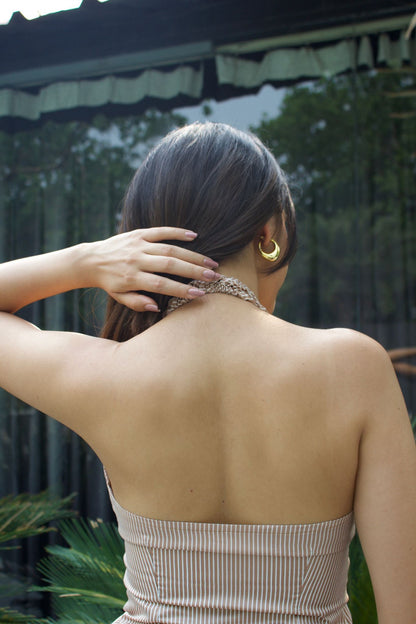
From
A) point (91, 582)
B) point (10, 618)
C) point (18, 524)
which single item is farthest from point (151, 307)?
point (18, 524)

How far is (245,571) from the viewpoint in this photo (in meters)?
0.93

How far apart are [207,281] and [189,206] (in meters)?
0.13

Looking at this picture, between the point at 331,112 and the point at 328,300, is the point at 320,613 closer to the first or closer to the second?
the point at 328,300

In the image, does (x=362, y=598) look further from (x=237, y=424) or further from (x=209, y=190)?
(x=209, y=190)

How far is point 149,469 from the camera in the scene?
0.93 meters

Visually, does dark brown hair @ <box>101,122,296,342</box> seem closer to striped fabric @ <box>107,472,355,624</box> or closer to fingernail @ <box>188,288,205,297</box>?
fingernail @ <box>188,288,205,297</box>

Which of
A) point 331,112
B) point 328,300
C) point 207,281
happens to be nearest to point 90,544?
point 207,281

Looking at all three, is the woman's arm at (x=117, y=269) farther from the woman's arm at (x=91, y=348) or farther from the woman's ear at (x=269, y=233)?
the woman's ear at (x=269, y=233)

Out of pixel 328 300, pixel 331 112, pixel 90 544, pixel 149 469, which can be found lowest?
pixel 90 544

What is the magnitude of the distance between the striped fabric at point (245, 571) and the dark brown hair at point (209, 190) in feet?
1.21

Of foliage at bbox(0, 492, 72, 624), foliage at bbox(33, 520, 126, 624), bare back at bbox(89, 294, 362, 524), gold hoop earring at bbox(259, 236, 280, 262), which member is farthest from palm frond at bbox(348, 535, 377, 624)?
foliage at bbox(0, 492, 72, 624)

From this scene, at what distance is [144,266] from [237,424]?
311mm

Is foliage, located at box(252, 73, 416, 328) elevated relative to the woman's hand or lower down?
elevated

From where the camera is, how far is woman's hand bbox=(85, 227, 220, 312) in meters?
0.95
